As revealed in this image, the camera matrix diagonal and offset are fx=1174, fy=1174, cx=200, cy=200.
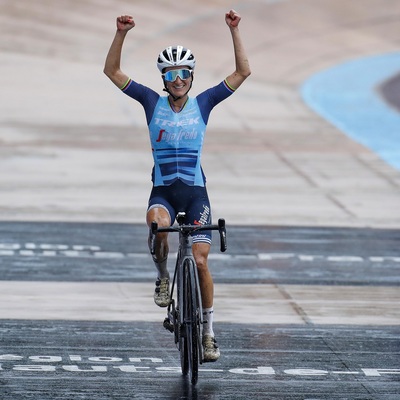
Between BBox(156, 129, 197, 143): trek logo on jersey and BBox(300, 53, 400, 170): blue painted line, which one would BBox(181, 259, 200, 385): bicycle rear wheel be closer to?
BBox(156, 129, 197, 143): trek logo on jersey

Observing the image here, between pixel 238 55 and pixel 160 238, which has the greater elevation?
pixel 238 55

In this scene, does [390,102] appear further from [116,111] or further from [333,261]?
[333,261]

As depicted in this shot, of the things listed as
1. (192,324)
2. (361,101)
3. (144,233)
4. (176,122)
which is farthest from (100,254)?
(361,101)

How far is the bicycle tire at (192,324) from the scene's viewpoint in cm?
718

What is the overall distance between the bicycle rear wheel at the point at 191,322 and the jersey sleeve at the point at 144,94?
1.12 meters

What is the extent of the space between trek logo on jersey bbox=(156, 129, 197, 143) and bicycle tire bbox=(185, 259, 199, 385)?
36.3 inches

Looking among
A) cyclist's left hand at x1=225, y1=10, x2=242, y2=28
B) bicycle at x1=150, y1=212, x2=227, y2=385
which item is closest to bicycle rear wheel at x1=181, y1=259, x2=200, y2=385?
bicycle at x1=150, y1=212, x2=227, y2=385

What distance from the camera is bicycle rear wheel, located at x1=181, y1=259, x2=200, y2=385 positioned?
7184 millimetres

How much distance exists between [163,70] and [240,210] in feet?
24.0

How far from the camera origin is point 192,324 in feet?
23.6

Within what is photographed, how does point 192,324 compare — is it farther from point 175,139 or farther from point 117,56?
point 117,56

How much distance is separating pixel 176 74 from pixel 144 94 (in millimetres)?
303

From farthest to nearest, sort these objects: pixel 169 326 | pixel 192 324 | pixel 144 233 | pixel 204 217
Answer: pixel 144 233 → pixel 169 326 → pixel 204 217 → pixel 192 324

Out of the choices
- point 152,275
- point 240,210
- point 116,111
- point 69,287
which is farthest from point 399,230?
point 116,111
